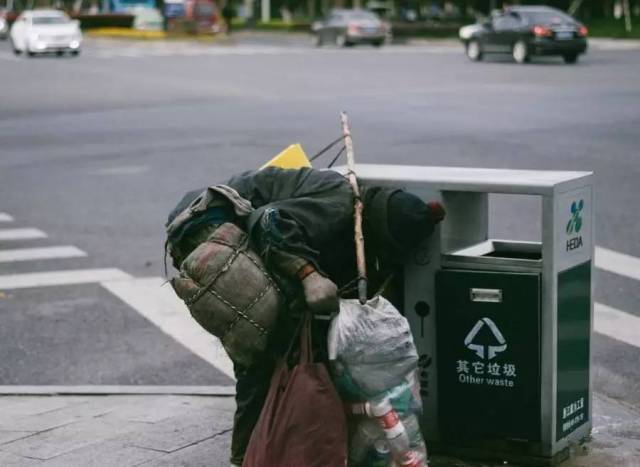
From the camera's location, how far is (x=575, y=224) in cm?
546

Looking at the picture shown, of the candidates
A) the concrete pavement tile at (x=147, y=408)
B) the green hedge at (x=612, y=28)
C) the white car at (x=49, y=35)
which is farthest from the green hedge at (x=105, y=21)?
the concrete pavement tile at (x=147, y=408)

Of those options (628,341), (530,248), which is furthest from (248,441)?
(628,341)

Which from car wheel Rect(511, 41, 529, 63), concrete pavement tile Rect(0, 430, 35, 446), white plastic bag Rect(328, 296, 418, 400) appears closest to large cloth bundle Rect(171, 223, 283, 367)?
white plastic bag Rect(328, 296, 418, 400)

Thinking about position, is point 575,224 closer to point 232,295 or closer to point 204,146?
point 232,295

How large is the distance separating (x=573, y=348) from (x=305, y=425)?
1.31m

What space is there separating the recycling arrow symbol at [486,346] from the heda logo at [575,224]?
1.47ft

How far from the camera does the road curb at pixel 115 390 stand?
689 cm

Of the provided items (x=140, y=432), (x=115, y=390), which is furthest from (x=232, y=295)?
(x=115, y=390)

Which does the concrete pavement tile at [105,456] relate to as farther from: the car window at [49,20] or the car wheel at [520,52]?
the car window at [49,20]

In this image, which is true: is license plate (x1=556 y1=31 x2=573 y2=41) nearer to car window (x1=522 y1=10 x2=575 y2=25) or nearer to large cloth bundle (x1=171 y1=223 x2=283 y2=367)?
car window (x1=522 y1=10 x2=575 y2=25)

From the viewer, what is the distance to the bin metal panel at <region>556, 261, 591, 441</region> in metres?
5.41

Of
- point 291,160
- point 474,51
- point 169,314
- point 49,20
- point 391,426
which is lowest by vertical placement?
point 169,314

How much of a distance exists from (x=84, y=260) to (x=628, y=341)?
4.80 metres

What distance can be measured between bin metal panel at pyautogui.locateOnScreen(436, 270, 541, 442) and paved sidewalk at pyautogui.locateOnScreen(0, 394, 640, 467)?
235mm
